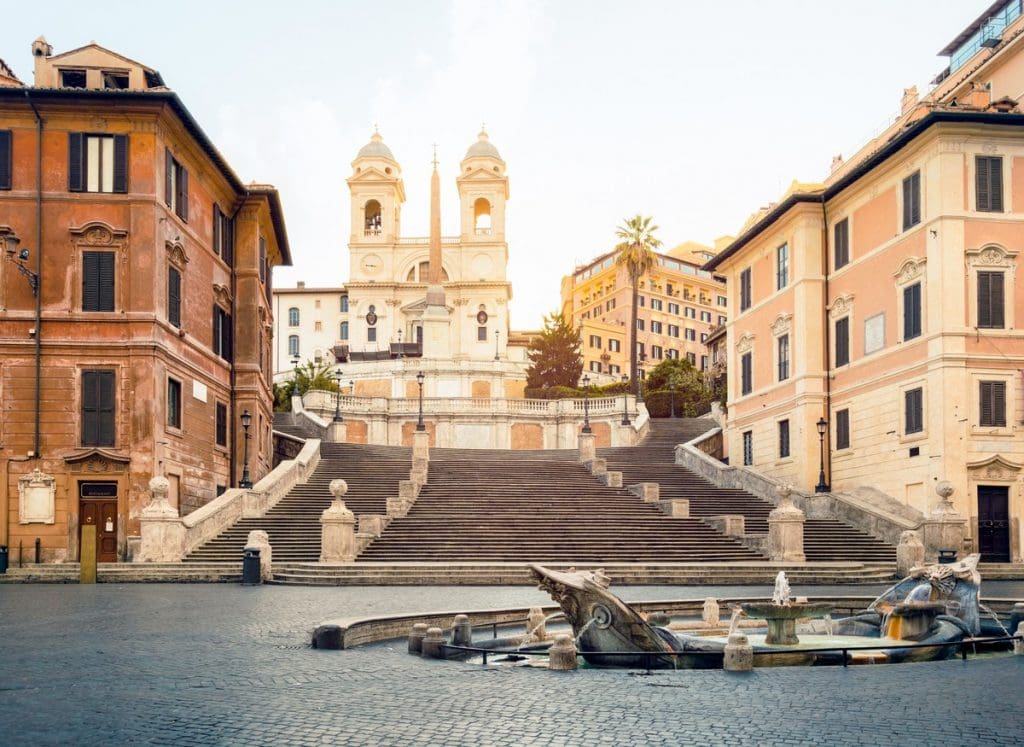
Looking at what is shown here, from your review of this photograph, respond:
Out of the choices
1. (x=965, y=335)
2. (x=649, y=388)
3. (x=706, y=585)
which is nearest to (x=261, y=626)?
(x=706, y=585)

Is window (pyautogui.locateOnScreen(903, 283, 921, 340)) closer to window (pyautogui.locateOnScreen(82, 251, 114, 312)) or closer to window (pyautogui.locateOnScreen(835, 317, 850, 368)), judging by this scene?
window (pyautogui.locateOnScreen(835, 317, 850, 368))

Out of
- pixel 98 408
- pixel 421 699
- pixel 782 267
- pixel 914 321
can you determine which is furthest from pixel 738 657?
pixel 782 267

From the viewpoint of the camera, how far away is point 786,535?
28562 mm

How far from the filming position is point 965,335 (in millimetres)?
30781

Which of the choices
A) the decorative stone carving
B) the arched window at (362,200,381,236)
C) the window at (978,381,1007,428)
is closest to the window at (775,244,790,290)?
the window at (978,381,1007,428)

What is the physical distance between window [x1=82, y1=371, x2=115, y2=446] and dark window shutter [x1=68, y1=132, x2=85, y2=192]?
520 cm

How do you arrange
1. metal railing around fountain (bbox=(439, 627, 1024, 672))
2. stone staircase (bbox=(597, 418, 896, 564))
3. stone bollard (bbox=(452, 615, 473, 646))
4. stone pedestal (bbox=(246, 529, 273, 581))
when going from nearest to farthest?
1. metal railing around fountain (bbox=(439, 627, 1024, 672))
2. stone bollard (bbox=(452, 615, 473, 646))
3. stone pedestal (bbox=(246, 529, 273, 581))
4. stone staircase (bbox=(597, 418, 896, 564))

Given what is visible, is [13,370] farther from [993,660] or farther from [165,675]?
[993,660]

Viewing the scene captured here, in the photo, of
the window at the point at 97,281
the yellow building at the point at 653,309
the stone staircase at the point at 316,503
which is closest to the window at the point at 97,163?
the window at the point at 97,281

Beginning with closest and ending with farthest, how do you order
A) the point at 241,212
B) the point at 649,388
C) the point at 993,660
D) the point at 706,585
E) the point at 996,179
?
the point at 993,660 → the point at 706,585 → the point at 996,179 → the point at 241,212 → the point at 649,388

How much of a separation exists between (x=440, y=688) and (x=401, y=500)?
21748 mm

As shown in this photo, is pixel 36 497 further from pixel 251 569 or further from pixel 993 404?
pixel 993 404

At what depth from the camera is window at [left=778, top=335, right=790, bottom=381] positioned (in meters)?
40.1

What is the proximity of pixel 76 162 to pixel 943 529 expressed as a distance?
25.0 meters
